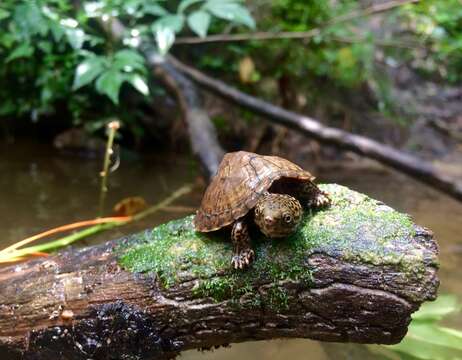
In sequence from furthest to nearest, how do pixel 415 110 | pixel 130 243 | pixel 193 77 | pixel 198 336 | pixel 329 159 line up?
Answer: pixel 415 110 < pixel 329 159 < pixel 193 77 < pixel 130 243 < pixel 198 336

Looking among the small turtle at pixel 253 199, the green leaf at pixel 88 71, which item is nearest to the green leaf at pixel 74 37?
the green leaf at pixel 88 71

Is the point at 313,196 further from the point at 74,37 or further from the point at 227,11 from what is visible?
the point at 74,37

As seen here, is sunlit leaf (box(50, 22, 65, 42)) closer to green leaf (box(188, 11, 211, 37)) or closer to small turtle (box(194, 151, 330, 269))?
green leaf (box(188, 11, 211, 37))

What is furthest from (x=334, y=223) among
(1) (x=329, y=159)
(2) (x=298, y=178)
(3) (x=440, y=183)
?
(1) (x=329, y=159)

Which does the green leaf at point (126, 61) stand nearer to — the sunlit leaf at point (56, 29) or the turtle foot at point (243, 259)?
the sunlit leaf at point (56, 29)

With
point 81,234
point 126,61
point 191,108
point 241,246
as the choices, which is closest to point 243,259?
point 241,246

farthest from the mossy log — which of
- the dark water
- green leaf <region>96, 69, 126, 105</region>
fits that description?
green leaf <region>96, 69, 126, 105</region>

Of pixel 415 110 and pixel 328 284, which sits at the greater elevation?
pixel 415 110

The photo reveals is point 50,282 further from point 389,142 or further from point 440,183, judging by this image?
point 389,142
